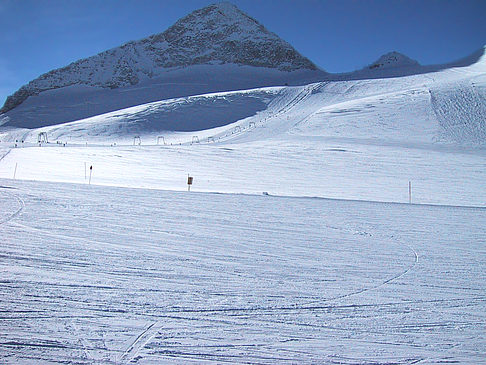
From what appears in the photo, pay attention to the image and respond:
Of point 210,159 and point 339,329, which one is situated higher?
point 210,159

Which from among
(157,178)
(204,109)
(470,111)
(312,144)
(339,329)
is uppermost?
(204,109)

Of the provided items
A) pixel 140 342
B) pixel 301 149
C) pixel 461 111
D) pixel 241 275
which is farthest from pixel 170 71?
pixel 140 342

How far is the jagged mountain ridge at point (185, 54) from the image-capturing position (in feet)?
311

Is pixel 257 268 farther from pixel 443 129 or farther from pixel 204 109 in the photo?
pixel 204 109

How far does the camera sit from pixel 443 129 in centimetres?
3148

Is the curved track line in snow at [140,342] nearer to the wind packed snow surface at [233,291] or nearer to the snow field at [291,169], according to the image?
the wind packed snow surface at [233,291]

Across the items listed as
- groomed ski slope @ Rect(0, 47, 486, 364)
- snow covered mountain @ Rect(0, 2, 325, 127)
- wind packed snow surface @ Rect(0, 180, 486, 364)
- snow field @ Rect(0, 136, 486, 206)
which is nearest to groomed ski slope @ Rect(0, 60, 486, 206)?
snow field @ Rect(0, 136, 486, 206)

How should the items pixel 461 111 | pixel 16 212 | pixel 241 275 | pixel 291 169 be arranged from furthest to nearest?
1. pixel 461 111
2. pixel 291 169
3. pixel 16 212
4. pixel 241 275

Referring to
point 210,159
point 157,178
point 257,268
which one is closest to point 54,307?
point 257,268

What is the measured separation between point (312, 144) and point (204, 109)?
1172 inches

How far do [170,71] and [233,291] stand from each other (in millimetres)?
106924

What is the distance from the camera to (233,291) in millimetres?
3947

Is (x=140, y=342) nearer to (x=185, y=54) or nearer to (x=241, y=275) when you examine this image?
(x=241, y=275)

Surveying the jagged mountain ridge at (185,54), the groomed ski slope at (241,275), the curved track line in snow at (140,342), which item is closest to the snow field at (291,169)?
the groomed ski slope at (241,275)
